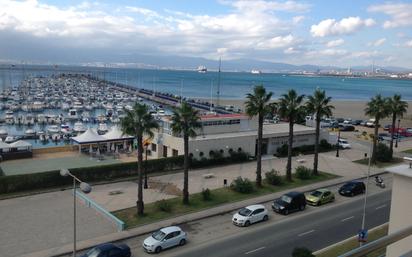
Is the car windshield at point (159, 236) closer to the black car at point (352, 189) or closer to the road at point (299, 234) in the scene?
the road at point (299, 234)

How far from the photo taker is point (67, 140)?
2916 inches

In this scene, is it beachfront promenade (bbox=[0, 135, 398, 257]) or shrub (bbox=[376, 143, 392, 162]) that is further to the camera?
shrub (bbox=[376, 143, 392, 162])

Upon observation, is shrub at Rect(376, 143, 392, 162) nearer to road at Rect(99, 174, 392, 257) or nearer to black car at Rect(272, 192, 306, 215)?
road at Rect(99, 174, 392, 257)

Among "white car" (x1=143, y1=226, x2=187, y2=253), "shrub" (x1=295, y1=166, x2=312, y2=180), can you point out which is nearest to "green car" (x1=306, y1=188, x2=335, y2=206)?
"shrub" (x1=295, y1=166, x2=312, y2=180)

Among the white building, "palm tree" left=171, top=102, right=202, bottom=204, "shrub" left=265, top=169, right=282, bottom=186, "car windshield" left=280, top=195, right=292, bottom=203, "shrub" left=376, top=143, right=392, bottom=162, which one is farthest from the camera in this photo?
"shrub" left=376, top=143, right=392, bottom=162

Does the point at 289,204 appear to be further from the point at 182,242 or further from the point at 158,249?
the point at 158,249

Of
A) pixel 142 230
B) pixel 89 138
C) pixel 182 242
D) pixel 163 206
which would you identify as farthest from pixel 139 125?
pixel 89 138

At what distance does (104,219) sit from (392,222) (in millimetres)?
21834

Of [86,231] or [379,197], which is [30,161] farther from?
[379,197]

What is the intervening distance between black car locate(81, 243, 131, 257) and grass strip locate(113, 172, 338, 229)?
512 cm

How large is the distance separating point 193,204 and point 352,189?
1543cm

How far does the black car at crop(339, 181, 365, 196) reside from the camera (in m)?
36.8

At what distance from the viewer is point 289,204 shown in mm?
31656

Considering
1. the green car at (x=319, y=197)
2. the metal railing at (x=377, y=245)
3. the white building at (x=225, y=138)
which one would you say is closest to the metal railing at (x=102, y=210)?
the white building at (x=225, y=138)
